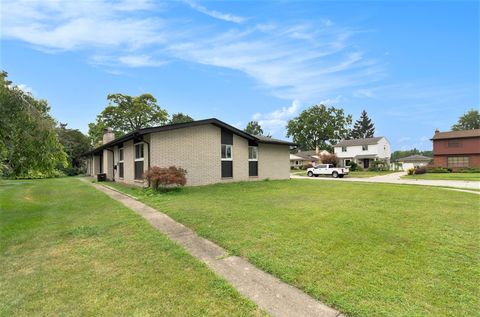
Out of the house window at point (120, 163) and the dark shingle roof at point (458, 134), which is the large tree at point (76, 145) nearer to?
the house window at point (120, 163)

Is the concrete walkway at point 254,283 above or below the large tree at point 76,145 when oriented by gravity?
below

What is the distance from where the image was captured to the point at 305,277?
3.71 metres

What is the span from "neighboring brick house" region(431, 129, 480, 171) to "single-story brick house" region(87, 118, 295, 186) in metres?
31.9

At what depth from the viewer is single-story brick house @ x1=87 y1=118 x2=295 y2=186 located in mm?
14411

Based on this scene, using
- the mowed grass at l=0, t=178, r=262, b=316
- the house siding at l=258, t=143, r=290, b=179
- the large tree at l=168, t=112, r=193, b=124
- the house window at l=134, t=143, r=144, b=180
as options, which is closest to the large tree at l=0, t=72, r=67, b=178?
the mowed grass at l=0, t=178, r=262, b=316

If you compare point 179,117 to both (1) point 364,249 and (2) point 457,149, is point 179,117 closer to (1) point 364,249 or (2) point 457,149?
(2) point 457,149

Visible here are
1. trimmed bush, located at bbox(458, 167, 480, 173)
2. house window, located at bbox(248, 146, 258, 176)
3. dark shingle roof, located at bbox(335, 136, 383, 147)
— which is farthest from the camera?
dark shingle roof, located at bbox(335, 136, 383, 147)

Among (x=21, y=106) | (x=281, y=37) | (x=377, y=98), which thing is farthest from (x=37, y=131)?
(x=377, y=98)

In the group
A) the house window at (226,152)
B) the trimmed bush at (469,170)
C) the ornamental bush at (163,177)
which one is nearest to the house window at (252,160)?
the house window at (226,152)

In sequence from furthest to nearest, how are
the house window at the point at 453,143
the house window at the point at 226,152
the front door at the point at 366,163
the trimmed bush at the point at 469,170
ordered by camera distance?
1. the front door at the point at 366,163
2. the house window at the point at 453,143
3. the trimmed bush at the point at 469,170
4. the house window at the point at 226,152

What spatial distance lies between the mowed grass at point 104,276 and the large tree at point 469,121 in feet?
283

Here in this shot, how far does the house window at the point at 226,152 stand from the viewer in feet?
56.5

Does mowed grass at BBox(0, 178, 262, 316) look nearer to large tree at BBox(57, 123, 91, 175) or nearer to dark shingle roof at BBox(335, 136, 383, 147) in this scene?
large tree at BBox(57, 123, 91, 175)

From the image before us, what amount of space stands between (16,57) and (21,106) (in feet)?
15.0
